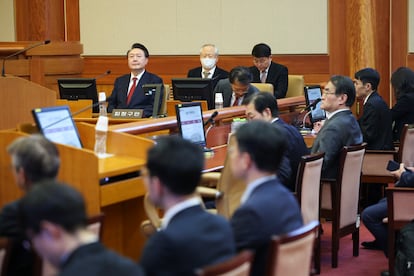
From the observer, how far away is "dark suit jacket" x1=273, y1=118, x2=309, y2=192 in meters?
5.39

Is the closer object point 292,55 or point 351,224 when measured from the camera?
point 351,224

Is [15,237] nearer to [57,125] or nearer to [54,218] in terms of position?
[54,218]

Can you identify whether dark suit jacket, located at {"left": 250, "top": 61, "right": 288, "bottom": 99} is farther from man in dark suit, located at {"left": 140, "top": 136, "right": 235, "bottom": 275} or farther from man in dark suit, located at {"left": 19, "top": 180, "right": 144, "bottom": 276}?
man in dark suit, located at {"left": 19, "top": 180, "right": 144, "bottom": 276}

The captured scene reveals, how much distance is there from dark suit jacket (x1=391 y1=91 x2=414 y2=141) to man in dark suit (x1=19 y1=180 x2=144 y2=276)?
18.1ft

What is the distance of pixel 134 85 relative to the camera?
812 centimetres

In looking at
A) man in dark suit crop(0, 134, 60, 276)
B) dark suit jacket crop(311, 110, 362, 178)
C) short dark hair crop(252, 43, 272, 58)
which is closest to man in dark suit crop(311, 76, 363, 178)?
dark suit jacket crop(311, 110, 362, 178)

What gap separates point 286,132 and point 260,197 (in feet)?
7.75

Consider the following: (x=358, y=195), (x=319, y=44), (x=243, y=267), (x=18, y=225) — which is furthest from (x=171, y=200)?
(x=319, y=44)

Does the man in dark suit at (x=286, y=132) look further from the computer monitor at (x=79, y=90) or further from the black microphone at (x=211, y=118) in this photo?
the computer monitor at (x=79, y=90)

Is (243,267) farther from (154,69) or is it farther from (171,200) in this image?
(154,69)

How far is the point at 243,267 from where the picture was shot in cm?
264

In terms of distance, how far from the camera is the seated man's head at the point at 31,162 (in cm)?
313

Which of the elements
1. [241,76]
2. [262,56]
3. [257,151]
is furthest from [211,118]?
[262,56]

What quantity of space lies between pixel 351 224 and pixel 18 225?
3.21m
